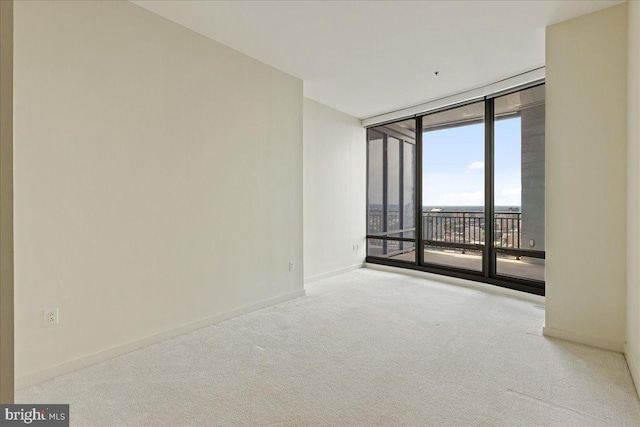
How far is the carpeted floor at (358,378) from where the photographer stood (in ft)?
5.33

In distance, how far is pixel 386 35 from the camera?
2.84 meters

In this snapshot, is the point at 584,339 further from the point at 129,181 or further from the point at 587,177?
the point at 129,181

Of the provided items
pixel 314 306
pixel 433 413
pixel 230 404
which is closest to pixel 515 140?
pixel 314 306

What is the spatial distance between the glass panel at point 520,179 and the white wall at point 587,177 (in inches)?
46.5

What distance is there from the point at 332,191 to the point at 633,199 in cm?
344

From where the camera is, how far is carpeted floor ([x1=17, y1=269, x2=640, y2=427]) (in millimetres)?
1625

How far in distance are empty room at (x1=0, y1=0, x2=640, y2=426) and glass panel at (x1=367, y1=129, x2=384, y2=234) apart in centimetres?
160

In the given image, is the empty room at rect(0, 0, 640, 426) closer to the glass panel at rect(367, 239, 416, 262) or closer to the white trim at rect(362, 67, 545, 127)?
the white trim at rect(362, 67, 545, 127)

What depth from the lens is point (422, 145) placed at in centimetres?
493

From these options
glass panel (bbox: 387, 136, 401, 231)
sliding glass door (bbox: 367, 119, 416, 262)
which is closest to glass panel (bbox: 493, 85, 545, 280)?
sliding glass door (bbox: 367, 119, 416, 262)
